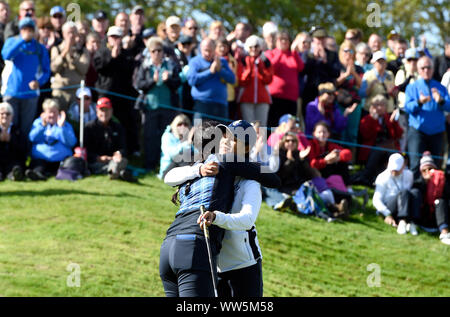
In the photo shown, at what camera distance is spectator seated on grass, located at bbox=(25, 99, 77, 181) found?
41.3ft

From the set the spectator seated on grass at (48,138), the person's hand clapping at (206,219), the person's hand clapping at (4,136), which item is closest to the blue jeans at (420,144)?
the spectator seated on grass at (48,138)

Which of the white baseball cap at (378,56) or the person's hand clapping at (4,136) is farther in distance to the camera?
the white baseball cap at (378,56)

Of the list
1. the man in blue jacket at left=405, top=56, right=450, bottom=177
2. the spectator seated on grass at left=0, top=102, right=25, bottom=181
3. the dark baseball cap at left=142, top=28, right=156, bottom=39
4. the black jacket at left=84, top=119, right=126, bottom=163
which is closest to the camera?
the spectator seated on grass at left=0, top=102, right=25, bottom=181

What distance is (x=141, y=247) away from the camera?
429 inches

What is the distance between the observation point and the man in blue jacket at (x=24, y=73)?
12523 mm

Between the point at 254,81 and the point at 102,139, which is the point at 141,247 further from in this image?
the point at 254,81

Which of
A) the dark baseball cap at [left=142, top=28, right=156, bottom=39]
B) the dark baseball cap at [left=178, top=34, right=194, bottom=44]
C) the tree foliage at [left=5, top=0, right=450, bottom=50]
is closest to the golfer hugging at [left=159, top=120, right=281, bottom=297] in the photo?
the dark baseball cap at [left=178, top=34, right=194, bottom=44]

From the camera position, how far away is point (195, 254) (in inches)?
232

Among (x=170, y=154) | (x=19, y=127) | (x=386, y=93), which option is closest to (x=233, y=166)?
(x=170, y=154)

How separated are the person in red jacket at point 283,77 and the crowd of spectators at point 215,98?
15 millimetres

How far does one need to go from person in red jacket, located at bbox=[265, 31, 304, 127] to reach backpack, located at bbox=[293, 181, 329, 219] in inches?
66.0

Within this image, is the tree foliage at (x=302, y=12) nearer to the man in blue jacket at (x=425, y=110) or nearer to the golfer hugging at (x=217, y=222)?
the man in blue jacket at (x=425, y=110)

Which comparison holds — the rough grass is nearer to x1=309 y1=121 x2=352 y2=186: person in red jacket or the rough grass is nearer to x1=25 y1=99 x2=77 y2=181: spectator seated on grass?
x1=25 y1=99 x2=77 y2=181: spectator seated on grass

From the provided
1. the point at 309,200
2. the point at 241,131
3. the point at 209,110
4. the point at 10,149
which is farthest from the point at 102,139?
the point at 241,131
